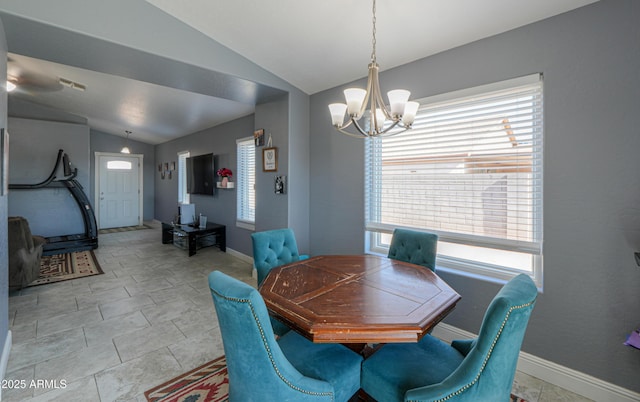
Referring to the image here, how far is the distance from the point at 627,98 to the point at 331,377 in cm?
237

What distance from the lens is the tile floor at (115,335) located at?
1866mm

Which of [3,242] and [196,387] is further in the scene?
[3,242]

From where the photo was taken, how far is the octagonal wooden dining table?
121 centimetres

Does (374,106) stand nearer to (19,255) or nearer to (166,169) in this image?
(19,255)

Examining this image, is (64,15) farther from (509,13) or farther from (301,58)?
(509,13)

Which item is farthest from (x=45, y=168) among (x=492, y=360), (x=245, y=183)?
(x=492, y=360)

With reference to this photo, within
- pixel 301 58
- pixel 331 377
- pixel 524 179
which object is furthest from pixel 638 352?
pixel 301 58

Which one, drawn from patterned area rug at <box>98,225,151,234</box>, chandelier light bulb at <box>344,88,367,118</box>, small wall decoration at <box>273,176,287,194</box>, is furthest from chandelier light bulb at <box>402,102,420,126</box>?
patterned area rug at <box>98,225,151,234</box>

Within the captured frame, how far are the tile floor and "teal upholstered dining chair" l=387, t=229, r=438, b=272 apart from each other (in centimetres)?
102

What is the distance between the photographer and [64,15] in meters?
1.96

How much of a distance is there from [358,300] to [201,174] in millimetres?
5409

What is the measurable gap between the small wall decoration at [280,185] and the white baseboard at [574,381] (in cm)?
277

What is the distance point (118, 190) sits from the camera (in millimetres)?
7965

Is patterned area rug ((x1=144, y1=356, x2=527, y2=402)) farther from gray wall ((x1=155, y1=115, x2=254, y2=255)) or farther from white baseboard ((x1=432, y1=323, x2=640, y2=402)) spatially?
gray wall ((x1=155, y1=115, x2=254, y2=255))
